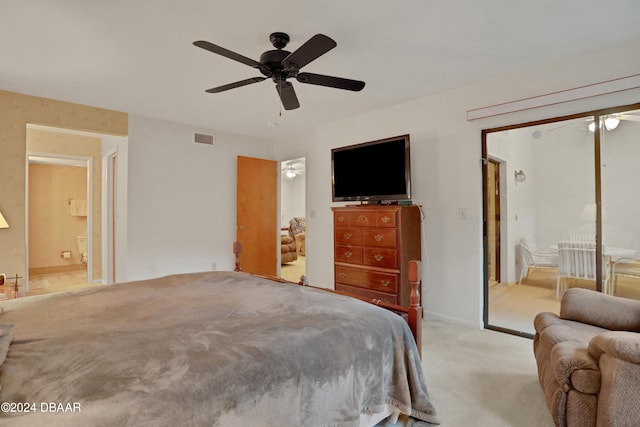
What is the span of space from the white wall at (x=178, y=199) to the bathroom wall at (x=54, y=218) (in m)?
3.33

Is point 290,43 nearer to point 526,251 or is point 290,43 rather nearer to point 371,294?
point 371,294

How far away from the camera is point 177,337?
1.26m

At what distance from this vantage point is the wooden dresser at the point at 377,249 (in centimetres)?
331

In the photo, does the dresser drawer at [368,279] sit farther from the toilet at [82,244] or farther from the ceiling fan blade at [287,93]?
the toilet at [82,244]

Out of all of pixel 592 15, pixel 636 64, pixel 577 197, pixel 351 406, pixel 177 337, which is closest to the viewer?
pixel 177 337

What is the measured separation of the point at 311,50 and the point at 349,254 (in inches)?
92.4

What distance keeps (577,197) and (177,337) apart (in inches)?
130

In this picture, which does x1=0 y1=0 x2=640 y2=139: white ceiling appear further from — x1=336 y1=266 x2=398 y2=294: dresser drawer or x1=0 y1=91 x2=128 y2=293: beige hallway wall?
x1=336 y1=266 x2=398 y2=294: dresser drawer

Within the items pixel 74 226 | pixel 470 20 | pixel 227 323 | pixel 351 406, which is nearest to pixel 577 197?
pixel 470 20

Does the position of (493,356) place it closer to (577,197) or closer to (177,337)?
(577,197)

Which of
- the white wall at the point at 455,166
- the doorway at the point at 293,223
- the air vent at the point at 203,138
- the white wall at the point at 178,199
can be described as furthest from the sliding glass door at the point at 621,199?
the air vent at the point at 203,138

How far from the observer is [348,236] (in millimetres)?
3768

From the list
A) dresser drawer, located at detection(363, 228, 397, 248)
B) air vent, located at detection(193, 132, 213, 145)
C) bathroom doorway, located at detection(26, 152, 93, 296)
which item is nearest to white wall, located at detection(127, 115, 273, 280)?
air vent, located at detection(193, 132, 213, 145)

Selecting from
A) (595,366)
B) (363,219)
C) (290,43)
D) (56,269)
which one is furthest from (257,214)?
(595,366)
